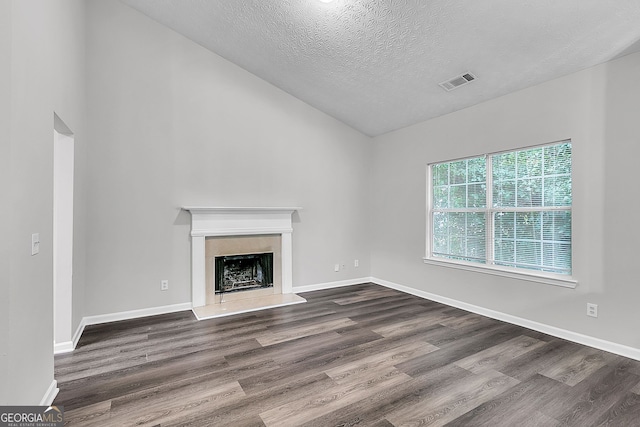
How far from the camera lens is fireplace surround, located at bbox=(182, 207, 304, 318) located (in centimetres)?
400

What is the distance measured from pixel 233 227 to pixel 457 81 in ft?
11.0

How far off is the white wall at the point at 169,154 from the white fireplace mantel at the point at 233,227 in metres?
0.13

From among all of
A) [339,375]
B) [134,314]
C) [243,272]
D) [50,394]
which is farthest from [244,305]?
[50,394]

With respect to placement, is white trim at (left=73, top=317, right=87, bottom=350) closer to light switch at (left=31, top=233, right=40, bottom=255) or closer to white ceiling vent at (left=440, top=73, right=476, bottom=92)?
light switch at (left=31, top=233, right=40, bottom=255)

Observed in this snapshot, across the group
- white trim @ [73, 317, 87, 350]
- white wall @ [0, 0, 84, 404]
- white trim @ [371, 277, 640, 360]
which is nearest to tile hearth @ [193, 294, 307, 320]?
white trim @ [73, 317, 87, 350]

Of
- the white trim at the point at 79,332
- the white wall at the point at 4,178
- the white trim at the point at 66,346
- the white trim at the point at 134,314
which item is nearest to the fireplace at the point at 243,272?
the white trim at the point at 134,314

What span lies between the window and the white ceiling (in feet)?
2.72

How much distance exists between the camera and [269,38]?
3.58 meters

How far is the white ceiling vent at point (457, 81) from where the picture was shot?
133 inches

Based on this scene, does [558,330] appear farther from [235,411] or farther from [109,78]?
[109,78]

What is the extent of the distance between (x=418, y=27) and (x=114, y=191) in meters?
3.74

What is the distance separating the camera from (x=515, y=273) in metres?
3.46

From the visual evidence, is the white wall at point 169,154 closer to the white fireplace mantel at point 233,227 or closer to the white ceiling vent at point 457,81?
the white fireplace mantel at point 233,227

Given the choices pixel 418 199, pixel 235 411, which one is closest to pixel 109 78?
pixel 235 411
